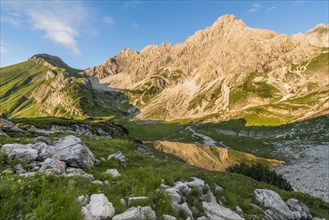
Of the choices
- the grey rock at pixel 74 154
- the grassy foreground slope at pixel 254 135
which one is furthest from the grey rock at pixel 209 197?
the grassy foreground slope at pixel 254 135

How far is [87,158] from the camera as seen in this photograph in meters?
16.3

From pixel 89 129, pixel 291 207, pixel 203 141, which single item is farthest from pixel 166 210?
pixel 203 141

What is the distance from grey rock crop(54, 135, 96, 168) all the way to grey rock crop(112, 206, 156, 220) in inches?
296

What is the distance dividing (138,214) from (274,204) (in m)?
10.5

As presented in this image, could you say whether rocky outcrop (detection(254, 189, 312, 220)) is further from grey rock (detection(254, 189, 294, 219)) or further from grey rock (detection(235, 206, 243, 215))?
grey rock (detection(235, 206, 243, 215))

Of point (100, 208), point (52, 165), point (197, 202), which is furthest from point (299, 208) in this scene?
point (52, 165)

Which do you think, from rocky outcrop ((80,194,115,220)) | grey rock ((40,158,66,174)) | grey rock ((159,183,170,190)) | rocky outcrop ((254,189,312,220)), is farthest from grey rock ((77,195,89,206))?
rocky outcrop ((254,189,312,220))

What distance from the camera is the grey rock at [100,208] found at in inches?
317

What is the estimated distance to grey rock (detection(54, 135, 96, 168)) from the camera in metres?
14.9

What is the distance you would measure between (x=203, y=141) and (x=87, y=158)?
11966cm

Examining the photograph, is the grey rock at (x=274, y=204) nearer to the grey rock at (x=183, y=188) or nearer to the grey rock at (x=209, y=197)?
the grey rock at (x=209, y=197)

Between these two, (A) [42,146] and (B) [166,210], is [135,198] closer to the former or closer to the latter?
(B) [166,210]

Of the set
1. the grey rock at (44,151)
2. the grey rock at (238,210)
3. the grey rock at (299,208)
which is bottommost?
the grey rock at (299,208)

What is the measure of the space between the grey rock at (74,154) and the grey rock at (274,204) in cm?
1089
